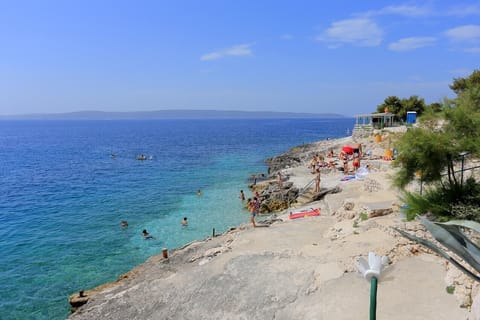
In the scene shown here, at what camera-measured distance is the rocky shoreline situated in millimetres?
9586

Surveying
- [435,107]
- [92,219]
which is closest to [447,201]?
[435,107]

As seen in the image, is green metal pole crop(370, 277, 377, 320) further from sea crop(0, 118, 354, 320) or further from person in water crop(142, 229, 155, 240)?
person in water crop(142, 229, 155, 240)

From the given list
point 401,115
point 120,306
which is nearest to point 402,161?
point 120,306

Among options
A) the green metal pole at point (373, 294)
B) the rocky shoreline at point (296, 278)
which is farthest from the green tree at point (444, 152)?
the green metal pole at point (373, 294)

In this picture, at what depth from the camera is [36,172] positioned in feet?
165

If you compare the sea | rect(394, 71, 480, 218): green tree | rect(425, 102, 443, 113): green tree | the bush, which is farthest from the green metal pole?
the sea

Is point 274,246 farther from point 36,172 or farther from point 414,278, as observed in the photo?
point 36,172

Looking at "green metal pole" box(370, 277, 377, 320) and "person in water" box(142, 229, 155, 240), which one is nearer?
"green metal pole" box(370, 277, 377, 320)

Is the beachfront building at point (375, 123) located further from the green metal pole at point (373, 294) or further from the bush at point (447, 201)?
the green metal pole at point (373, 294)

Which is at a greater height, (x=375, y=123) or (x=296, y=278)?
(x=375, y=123)

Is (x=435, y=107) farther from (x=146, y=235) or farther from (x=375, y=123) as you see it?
(x=375, y=123)

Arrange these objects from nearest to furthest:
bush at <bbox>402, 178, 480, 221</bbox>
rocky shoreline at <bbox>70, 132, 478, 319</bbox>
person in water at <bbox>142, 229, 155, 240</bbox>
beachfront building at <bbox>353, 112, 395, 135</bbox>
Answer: rocky shoreline at <bbox>70, 132, 478, 319</bbox> → bush at <bbox>402, 178, 480, 221</bbox> → person in water at <bbox>142, 229, 155, 240</bbox> → beachfront building at <bbox>353, 112, 395, 135</bbox>

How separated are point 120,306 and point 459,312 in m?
10.1

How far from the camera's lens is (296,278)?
11.9 meters
